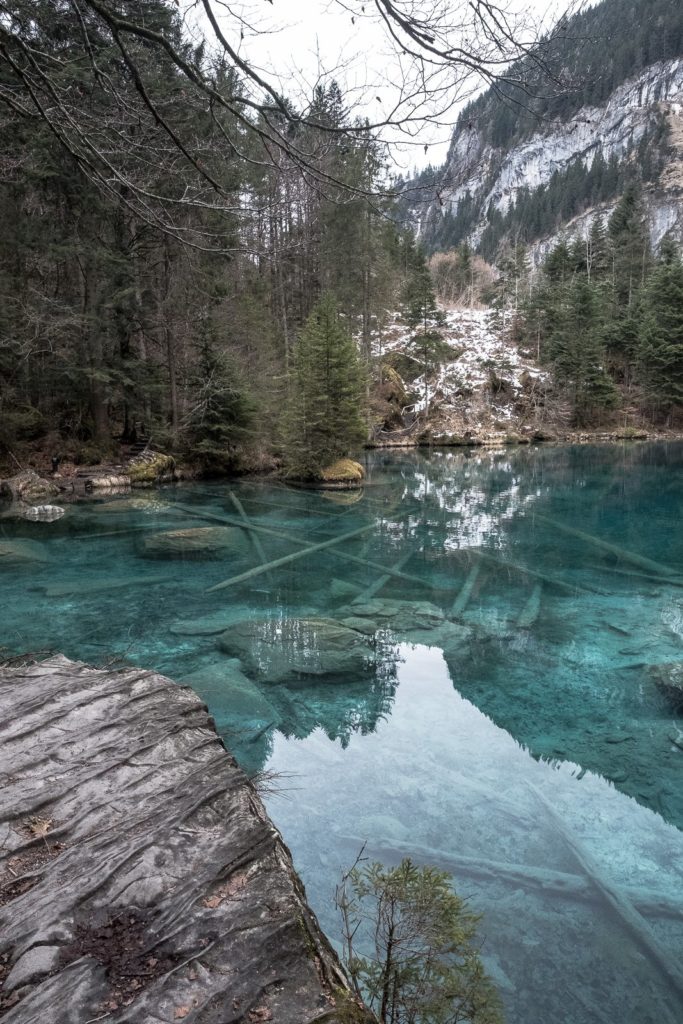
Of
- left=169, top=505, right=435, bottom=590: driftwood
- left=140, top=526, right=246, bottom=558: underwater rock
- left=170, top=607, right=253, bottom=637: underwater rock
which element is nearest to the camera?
left=170, top=607, right=253, bottom=637: underwater rock

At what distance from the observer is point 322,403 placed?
1728cm

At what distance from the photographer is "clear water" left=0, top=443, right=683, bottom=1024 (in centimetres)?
284

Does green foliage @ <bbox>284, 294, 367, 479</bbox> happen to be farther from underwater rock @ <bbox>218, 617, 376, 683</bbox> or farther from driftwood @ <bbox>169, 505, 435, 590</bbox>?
underwater rock @ <bbox>218, 617, 376, 683</bbox>

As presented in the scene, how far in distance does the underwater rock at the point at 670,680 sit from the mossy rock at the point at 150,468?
563 inches

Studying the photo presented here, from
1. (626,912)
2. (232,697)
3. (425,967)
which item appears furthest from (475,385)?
(425,967)

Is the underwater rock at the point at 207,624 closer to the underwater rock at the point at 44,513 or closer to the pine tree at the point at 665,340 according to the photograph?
the underwater rock at the point at 44,513

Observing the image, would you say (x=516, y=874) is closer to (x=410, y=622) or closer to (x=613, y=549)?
(x=410, y=622)

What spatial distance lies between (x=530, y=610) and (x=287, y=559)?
415 cm

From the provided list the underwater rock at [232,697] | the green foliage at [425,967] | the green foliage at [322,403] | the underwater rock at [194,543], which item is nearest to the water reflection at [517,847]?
the underwater rock at [232,697]

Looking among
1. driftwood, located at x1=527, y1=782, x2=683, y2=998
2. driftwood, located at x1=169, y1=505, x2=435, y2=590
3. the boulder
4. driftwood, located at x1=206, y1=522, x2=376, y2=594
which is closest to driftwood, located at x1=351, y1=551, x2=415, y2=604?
driftwood, located at x1=169, y1=505, x2=435, y2=590

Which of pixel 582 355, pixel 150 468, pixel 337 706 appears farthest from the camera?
pixel 582 355

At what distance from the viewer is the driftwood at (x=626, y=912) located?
256cm

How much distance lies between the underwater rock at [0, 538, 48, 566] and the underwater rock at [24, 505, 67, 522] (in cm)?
222

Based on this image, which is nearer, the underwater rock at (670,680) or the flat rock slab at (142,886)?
the flat rock slab at (142,886)
